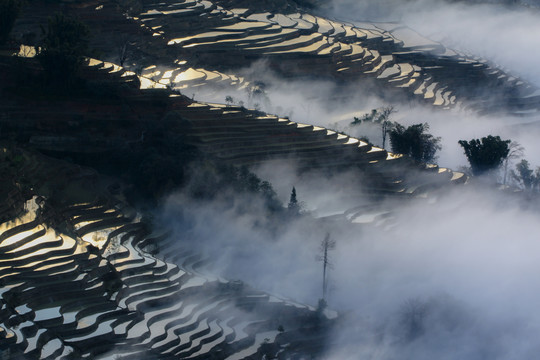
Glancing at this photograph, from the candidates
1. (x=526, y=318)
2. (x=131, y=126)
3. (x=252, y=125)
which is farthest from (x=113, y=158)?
(x=526, y=318)

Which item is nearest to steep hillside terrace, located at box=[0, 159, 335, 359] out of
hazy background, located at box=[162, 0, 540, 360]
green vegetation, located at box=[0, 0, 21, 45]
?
hazy background, located at box=[162, 0, 540, 360]

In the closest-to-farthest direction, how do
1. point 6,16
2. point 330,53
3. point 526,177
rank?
point 6,16, point 526,177, point 330,53

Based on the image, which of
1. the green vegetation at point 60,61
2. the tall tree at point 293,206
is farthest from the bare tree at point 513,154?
the green vegetation at point 60,61

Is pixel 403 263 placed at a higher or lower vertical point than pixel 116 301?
higher

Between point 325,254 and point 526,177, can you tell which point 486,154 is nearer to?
point 526,177

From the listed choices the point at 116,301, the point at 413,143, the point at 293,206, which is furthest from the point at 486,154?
the point at 116,301

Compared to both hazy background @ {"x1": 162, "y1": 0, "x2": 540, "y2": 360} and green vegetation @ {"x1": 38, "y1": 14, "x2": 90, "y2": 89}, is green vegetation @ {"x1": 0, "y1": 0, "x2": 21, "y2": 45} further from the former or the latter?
hazy background @ {"x1": 162, "y1": 0, "x2": 540, "y2": 360}

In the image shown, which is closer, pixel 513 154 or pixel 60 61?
pixel 60 61
